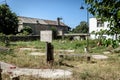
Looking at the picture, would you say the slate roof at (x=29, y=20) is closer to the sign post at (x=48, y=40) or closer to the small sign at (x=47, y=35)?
the sign post at (x=48, y=40)

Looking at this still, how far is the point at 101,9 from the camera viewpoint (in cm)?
411

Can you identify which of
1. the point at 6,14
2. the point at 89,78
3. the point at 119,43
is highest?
the point at 6,14

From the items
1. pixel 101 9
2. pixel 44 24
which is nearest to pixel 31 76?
pixel 101 9

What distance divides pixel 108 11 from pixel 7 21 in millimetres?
54307

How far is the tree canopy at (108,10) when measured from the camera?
3.80m

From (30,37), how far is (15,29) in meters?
5.70

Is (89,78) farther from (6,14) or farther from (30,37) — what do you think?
(6,14)

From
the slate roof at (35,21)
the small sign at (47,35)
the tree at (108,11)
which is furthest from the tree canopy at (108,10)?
the slate roof at (35,21)

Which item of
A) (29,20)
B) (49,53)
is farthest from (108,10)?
(29,20)

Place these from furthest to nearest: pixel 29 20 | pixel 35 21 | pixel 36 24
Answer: pixel 35 21 → pixel 36 24 → pixel 29 20

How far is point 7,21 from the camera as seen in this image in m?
57.0

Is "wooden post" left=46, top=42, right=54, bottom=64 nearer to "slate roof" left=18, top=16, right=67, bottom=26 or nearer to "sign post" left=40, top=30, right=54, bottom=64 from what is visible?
"sign post" left=40, top=30, right=54, bottom=64

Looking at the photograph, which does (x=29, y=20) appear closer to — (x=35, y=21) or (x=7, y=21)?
(x=35, y=21)

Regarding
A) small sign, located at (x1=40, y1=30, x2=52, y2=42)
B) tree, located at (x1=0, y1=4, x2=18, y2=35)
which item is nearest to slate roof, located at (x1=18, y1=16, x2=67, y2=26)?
tree, located at (x1=0, y1=4, x2=18, y2=35)
